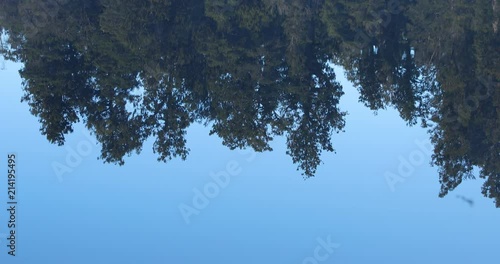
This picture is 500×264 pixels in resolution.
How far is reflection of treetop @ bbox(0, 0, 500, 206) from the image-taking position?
31.2 meters

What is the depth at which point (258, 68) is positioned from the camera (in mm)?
35875

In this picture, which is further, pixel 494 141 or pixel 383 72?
pixel 383 72

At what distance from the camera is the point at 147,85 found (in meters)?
34.9

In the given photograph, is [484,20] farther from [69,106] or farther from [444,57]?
[69,106]

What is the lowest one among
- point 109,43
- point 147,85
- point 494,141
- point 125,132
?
point 494,141

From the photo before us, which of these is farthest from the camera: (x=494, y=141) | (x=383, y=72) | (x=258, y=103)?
(x=383, y=72)

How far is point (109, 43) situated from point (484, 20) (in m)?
19.0

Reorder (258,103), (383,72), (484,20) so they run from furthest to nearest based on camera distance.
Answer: (383,72) < (258,103) < (484,20)

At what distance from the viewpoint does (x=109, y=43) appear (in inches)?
1393

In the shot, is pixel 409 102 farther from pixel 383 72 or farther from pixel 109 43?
pixel 109 43

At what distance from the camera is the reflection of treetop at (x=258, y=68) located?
102 ft

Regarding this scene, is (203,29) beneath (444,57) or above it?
above

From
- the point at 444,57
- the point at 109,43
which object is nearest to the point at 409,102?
the point at 444,57

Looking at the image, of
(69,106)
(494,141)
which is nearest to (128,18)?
(69,106)
